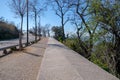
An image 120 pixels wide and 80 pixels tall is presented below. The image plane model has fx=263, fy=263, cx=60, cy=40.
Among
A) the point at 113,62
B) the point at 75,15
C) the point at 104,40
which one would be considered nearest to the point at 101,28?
the point at 104,40

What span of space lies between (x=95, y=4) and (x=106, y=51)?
3804 millimetres

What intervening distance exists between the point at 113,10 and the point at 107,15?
57 cm

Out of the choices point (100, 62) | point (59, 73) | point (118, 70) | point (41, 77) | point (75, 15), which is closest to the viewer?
point (41, 77)

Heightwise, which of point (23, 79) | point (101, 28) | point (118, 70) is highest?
point (101, 28)

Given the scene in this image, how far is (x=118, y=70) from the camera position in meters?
18.7

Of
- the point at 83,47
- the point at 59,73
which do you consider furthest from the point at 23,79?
the point at 83,47

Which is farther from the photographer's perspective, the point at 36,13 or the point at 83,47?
A: the point at 36,13

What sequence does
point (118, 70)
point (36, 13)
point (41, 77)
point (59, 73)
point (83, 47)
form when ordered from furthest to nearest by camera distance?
point (36, 13)
point (83, 47)
point (118, 70)
point (59, 73)
point (41, 77)

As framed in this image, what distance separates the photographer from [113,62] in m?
19.0

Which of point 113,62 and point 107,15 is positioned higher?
point 107,15

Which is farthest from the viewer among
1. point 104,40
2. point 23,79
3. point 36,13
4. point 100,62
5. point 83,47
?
point 36,13

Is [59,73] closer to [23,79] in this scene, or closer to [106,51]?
[23,79]

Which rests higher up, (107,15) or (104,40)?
(107,15)

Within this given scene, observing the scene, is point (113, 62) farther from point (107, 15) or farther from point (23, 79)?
point (23, 79)
